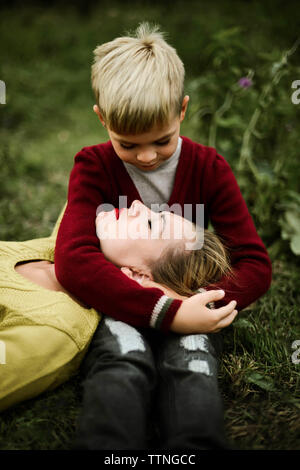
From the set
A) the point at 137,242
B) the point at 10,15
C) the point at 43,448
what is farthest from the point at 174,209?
the point at 10,15

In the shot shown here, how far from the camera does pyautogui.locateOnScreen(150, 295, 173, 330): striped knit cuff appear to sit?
1621 millimetres

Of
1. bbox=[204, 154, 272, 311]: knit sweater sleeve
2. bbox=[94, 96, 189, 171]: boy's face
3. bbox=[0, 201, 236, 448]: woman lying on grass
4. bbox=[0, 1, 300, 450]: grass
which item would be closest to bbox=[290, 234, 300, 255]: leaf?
bbox=[0, 1, 300, 450]: grass

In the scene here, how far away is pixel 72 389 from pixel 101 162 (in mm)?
1015

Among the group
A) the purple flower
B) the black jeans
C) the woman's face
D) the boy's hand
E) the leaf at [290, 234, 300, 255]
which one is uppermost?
the purple flower

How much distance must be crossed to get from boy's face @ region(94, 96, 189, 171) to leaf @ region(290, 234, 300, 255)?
1107 mm

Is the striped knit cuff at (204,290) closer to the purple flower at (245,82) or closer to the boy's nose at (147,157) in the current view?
the boy's nose at (147,157)

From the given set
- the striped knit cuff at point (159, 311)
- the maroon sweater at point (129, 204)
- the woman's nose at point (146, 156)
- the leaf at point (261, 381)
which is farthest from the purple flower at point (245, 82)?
the leaf at point (261, 381)

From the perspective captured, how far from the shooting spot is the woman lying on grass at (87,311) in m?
1.53

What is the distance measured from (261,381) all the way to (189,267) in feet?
1.80

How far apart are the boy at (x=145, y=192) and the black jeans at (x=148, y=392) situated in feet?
0.04

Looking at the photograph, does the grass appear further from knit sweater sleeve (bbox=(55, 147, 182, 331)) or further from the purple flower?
knit sweater sleeve (bbox=(55, 147, 182, 331))

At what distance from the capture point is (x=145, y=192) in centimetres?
204

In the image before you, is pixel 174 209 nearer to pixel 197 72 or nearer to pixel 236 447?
pixel 236 447

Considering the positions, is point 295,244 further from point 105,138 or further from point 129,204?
point 105,138
